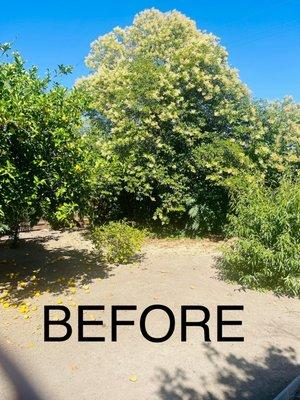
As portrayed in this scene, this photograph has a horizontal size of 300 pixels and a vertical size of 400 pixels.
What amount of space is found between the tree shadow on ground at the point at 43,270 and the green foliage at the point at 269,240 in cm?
360

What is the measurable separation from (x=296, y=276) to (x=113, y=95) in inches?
415

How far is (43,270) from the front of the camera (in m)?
10.5

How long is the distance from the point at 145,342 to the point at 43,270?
5198 mm

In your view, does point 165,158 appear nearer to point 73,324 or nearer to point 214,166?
point 214,166

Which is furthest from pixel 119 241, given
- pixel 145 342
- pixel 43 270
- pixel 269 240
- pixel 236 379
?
pixel 236 379

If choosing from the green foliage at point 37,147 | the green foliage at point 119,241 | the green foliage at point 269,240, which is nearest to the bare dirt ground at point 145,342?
the green foliage at point 119,241

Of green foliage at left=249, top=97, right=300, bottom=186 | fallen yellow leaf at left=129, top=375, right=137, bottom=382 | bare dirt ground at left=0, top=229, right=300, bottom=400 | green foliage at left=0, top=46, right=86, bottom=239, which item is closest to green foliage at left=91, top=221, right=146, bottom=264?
bare dirt ground at left=0, top=229, right=300, bottom=400

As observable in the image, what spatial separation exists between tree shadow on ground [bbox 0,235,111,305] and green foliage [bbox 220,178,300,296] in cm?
360

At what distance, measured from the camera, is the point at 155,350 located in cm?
599

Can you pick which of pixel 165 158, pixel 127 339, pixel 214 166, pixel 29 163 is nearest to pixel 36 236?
pixel 165 158

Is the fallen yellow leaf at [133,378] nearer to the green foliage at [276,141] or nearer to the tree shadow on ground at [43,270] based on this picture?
the tree shadow on ground at [43,270]

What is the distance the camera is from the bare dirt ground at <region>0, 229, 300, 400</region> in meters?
5.02

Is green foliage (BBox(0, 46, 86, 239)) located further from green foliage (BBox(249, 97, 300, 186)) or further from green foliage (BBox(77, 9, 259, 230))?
green foliage (BBox(249, 97, 300, 186))

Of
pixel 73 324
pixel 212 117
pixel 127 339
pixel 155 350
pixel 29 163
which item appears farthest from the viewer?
pixel 212 117
